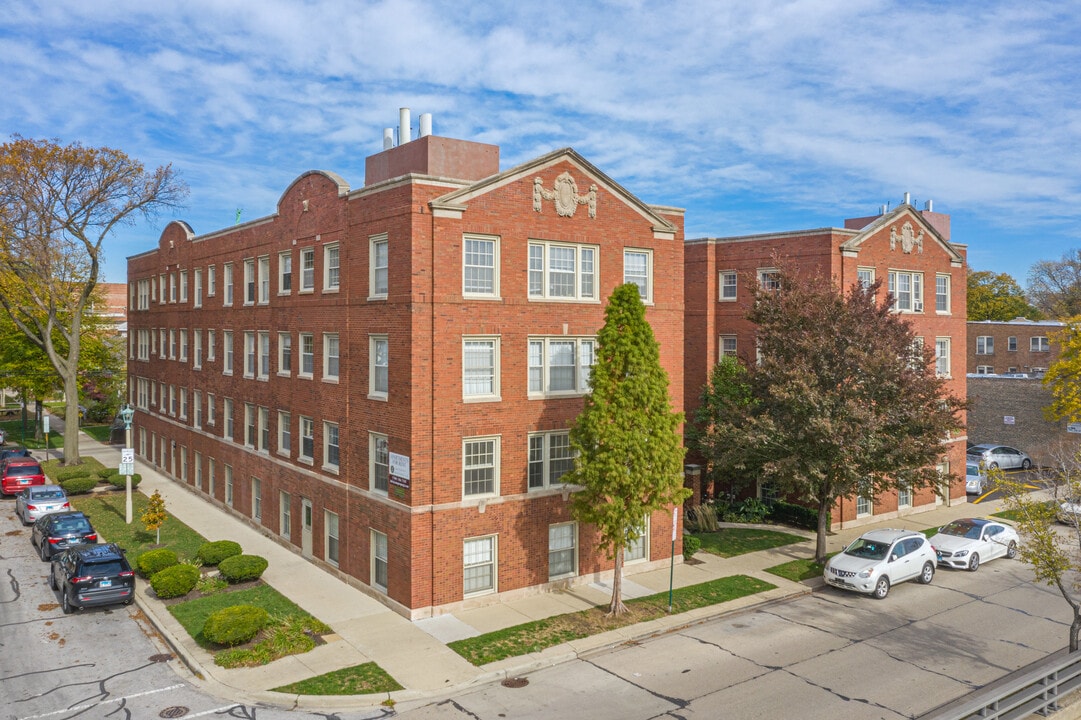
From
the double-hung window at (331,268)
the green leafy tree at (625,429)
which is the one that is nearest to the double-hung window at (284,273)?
the double-hung window at (331,268)

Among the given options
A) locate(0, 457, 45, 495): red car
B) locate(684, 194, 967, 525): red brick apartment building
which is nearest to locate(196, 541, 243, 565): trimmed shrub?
locate(0, 457, 45, 495): red car

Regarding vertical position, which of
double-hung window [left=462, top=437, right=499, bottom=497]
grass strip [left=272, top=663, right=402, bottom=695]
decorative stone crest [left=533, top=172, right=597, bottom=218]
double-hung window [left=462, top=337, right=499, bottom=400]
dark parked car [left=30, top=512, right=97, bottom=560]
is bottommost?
grass strip [left=272, top=663, right=402, bottom=695]

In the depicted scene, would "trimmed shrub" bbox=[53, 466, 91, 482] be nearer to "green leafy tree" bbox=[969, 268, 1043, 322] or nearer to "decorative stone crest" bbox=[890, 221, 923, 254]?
"decorative stone crest" bbox=[890, 221, 923, 254]

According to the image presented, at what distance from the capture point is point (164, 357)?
4297 centimetres

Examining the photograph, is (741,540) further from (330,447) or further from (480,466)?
(330,447)

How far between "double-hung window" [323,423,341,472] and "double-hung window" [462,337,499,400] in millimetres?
5948

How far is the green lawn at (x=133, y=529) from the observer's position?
1095 inches

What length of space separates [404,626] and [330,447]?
760 centimetres

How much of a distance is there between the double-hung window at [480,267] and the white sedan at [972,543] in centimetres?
1833

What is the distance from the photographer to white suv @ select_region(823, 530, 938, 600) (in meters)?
23.5

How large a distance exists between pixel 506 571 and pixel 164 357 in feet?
96.2

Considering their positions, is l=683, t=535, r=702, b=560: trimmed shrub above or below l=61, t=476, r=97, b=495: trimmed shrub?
below

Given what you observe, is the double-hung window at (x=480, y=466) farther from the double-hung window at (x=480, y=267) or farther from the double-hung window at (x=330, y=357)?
the double-hung window at (x=330, y=357)

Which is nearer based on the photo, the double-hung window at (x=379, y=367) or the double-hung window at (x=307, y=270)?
the double-hung window at (x=379, y=367)
